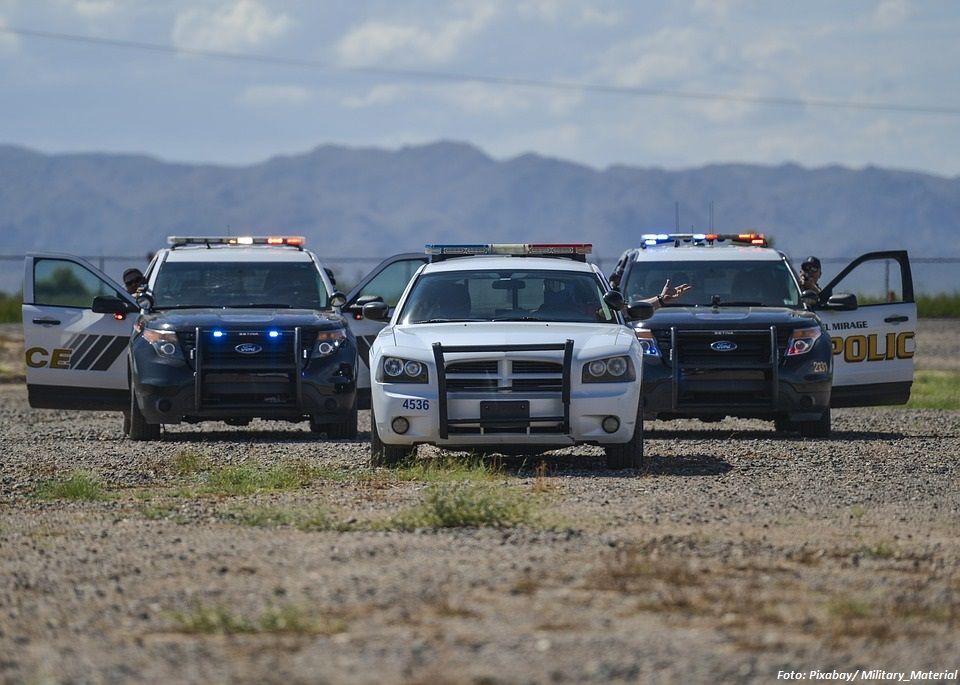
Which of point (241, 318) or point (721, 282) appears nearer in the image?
point (241, 318)

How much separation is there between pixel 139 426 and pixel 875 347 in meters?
6.99

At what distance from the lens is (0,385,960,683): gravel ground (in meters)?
6.83

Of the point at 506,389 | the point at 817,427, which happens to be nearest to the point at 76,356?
the point at 506,389

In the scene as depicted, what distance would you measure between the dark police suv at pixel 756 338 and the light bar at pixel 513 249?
4.12 ft

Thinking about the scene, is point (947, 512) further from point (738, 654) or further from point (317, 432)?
point (317, 432)

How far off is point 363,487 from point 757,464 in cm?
345

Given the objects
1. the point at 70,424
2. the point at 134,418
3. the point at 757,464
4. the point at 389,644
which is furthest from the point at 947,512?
the point at 70,424

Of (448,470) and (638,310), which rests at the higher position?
(638,310)

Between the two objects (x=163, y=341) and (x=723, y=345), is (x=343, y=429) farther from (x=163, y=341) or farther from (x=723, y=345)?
(x=723, y=345)

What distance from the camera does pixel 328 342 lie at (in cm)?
1734

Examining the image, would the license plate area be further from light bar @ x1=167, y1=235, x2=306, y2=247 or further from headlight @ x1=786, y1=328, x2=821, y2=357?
light bar @ x1=167, y1=235, x2=306, y2=247

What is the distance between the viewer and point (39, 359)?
701 inches

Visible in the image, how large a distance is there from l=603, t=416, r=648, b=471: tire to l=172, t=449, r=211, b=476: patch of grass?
9.92ft

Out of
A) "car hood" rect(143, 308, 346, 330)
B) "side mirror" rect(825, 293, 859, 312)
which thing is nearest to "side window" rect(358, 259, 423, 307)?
"car hood" rect(143, 308, 346, 330)
